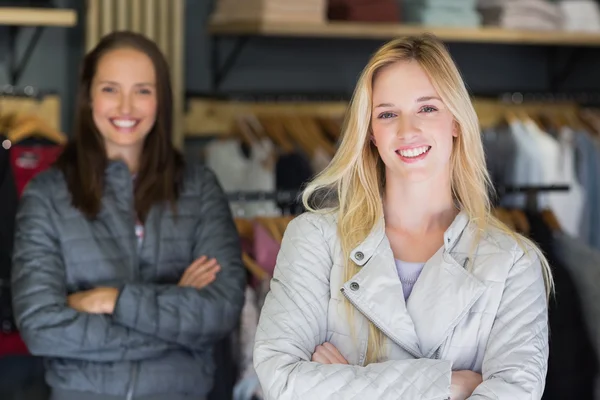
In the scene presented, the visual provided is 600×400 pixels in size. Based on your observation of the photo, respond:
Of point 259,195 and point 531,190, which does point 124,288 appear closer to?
point 259,195

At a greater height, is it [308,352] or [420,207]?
[420,207]

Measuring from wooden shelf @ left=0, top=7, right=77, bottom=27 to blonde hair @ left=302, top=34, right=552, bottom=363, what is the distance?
1926 millimetres

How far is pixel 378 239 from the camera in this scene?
7.92 feet

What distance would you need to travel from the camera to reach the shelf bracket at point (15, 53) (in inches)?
183

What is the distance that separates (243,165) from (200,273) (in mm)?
1632

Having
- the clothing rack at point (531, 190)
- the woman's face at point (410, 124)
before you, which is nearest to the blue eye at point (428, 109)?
the woman's face at point (410, 124)

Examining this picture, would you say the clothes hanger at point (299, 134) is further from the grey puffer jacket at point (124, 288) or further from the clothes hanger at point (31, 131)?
the grey puffer jacket at point (124, 288)

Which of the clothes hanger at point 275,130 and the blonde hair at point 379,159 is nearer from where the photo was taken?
the blonde hair at point 379,159

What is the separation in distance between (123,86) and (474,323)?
53.7 inches

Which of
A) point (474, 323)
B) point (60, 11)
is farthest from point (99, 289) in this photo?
point (60, 11)

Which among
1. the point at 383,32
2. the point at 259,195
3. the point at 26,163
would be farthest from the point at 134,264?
the point at 383,32

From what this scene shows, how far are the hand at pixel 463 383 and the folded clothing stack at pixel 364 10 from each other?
2.79 metres

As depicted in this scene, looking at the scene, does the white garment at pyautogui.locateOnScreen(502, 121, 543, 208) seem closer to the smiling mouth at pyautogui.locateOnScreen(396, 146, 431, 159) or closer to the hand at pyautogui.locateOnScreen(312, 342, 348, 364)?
the smiling mouth at pyautogui.locateOnScreen(396, 146, 431, 159)

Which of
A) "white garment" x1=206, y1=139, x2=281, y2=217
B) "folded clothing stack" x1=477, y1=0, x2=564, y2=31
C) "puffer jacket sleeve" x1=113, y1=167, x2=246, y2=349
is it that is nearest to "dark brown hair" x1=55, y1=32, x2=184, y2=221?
"puffer jacket sleeve" x1=113, y1=167, x2=246, y2=349
